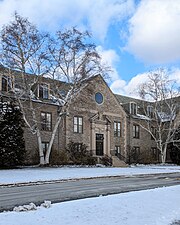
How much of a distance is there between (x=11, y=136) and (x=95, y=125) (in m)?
14.6

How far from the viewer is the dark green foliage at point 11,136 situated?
95.2ft

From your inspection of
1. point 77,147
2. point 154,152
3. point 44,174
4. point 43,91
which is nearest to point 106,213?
point 44,174

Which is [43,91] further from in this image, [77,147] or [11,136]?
[11,136]

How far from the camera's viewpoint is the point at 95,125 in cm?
4225

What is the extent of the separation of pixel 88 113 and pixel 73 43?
36.6 ft

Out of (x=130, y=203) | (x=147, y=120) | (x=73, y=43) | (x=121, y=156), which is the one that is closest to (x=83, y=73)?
(x=73, y=43)

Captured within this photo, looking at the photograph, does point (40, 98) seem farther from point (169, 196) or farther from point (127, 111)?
point (169, 196)

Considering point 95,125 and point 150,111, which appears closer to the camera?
point 95,125

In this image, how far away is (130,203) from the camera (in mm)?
10039

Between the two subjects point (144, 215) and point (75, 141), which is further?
point (75, 141)

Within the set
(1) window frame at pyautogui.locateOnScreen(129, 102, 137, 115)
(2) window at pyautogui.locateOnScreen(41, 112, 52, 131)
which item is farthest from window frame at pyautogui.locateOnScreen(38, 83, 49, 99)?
(1) window frame at pyautogui.locateOnScreen(129, 102, 137, 115)

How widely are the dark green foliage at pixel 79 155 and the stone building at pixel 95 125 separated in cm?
56

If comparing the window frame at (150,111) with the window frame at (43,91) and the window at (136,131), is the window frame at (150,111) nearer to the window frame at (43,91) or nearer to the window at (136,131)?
the window at (136,131)

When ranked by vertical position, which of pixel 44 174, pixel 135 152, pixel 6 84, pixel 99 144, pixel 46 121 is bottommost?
pixel 44 174
